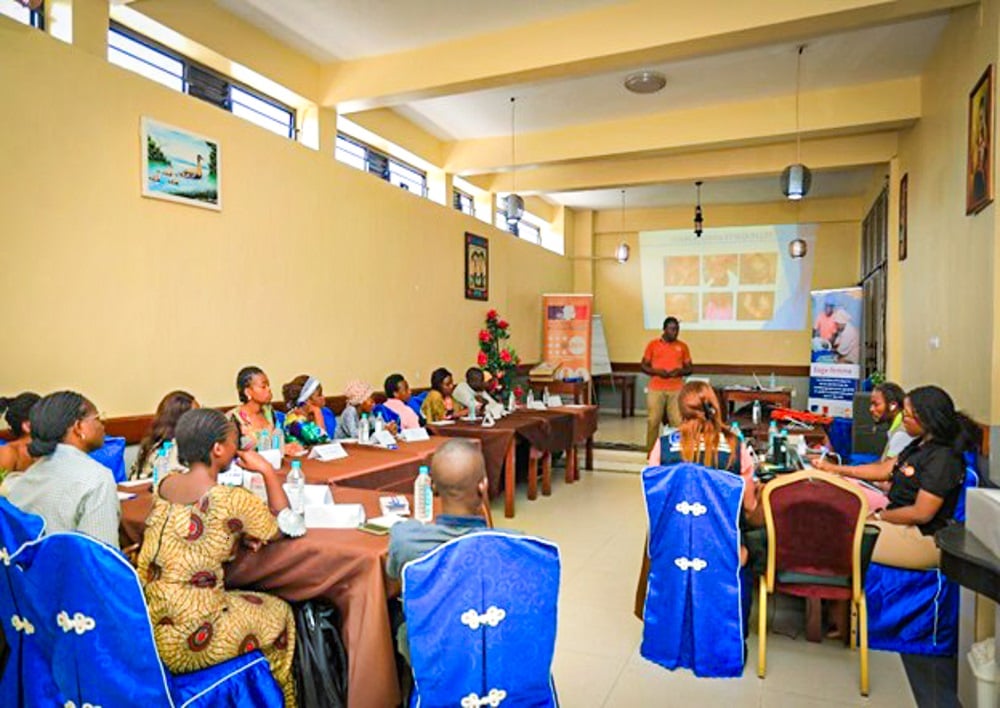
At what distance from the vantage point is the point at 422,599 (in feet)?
5.24

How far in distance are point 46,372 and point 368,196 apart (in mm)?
3332

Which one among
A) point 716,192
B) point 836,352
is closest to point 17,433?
point 836,352

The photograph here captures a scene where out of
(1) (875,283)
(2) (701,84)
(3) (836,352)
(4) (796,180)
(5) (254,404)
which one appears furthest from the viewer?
(1) (875,283)

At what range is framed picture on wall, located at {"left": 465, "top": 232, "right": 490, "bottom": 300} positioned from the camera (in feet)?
26.4

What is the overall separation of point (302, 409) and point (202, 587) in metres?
2.74

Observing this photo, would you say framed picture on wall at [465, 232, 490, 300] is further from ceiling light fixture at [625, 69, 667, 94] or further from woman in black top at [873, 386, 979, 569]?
woman in black top at [873, 386, 979, 569]

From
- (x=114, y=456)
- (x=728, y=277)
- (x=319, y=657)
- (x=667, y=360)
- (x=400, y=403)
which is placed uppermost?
(x=728, y=277)

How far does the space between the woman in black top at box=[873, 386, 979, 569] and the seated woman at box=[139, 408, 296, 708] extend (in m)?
2.70

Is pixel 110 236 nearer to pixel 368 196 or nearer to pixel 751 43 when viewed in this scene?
pixel 368 196

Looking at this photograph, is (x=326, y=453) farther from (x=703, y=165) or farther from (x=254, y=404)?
(x=703, y=165)

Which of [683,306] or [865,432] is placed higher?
[683,306]

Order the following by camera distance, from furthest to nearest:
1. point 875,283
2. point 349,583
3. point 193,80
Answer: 1. point 875,283
2. point 193,80
3. point 349,583

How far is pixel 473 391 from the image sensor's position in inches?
244

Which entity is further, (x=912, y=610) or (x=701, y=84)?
(x=701, y=84)
